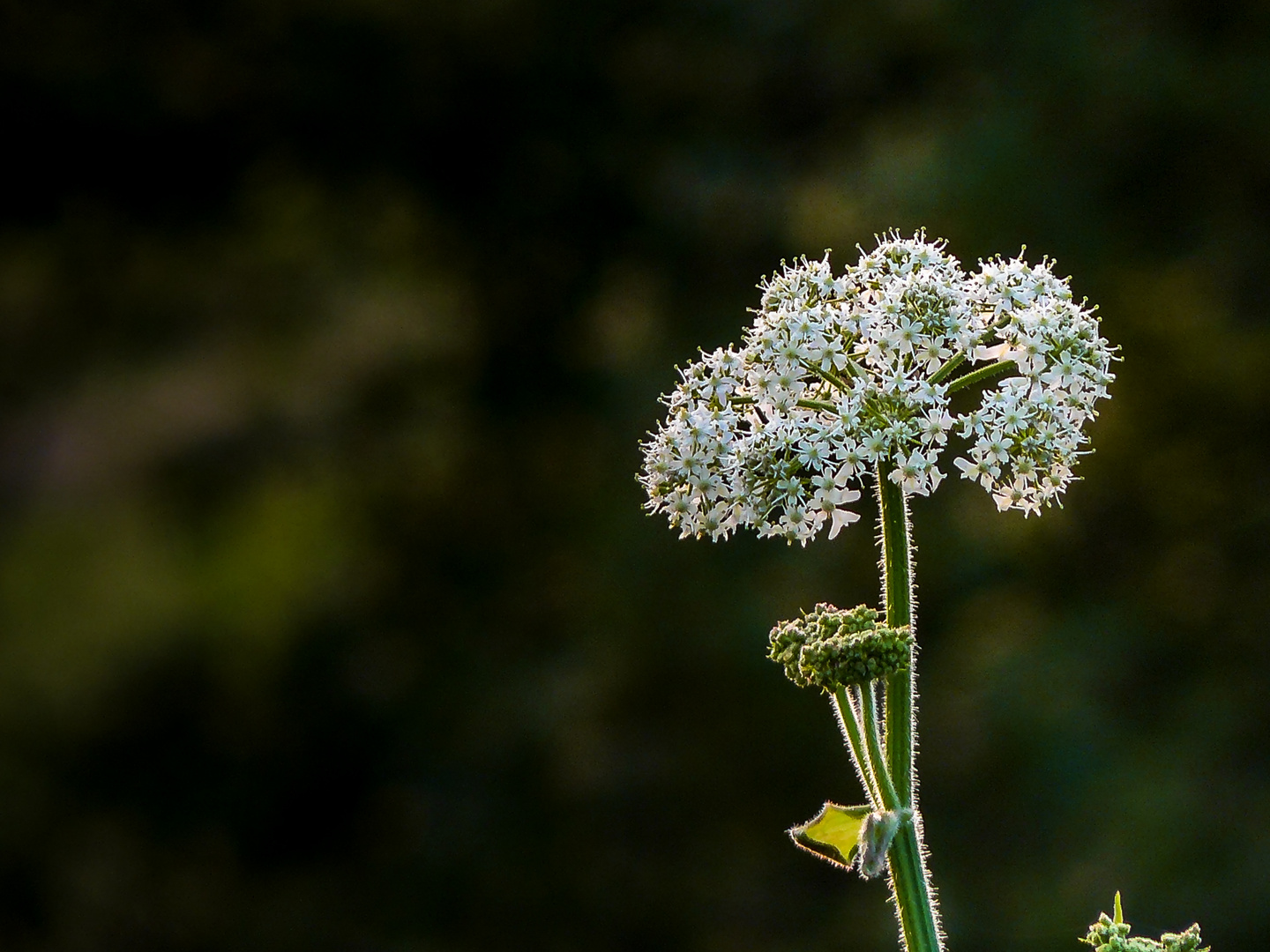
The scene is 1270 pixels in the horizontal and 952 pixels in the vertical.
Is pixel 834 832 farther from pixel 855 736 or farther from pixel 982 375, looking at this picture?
pixel 982 375

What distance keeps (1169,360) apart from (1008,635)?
8.78 ft

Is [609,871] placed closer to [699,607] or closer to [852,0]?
[699,607]

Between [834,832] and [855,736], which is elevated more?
[855,736]

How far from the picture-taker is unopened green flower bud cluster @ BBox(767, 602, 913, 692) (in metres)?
2.40

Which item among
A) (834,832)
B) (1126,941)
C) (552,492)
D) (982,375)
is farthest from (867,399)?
(552,492)

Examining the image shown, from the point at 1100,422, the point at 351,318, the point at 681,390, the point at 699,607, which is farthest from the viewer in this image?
the point at 351,318

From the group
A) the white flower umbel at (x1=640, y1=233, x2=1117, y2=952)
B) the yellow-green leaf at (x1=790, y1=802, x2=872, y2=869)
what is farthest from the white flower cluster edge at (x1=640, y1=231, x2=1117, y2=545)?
the yellow-green leaf at (x1=790, y1=802, x2=872, y2=869)

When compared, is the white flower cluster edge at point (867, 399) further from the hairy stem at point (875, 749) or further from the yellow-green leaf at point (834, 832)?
the yellow-green leaf at point (834, 832)

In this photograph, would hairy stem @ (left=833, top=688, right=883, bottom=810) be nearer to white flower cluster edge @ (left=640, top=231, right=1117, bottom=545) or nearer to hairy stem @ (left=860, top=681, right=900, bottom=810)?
hairy stem @ (left=860, top=681, right=900, bottom=810)

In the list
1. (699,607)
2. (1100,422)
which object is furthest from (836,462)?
(699,607)

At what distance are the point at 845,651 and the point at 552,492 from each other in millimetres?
13412

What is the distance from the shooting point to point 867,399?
8.52 feet

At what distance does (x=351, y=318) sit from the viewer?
17734 millimetres

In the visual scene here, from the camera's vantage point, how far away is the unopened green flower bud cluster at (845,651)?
7.89ft
